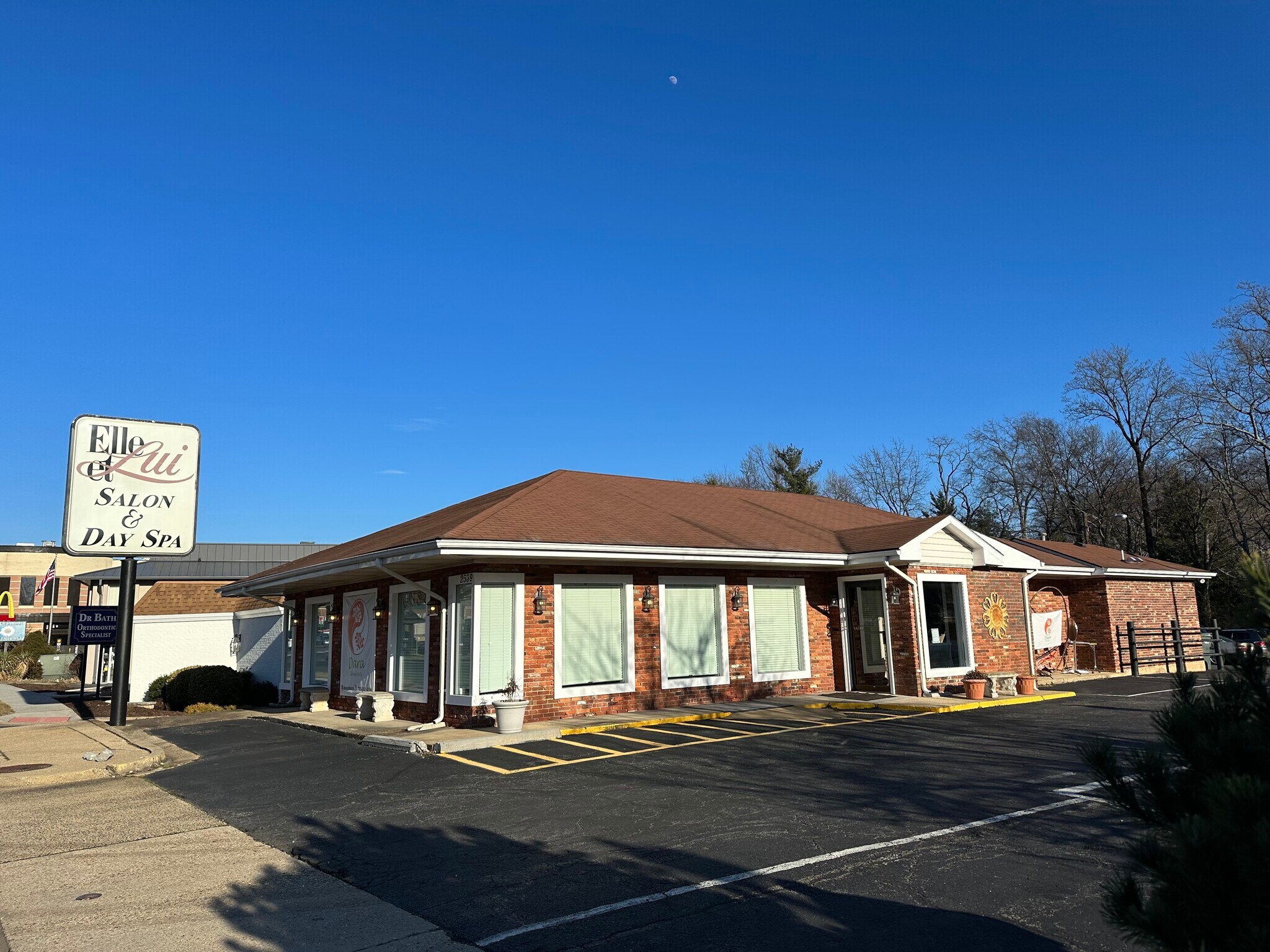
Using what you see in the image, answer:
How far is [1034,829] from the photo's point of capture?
23.1 feet

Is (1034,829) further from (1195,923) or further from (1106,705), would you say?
(1106,705)

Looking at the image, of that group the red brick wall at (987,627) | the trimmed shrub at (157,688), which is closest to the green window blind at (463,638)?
the red brick wall at (987,627)

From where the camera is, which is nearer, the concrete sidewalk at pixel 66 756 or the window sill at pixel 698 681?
the concrete sidewalk at pixel 66 756

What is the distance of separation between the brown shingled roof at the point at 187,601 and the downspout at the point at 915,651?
2215cm

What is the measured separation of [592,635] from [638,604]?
114cm

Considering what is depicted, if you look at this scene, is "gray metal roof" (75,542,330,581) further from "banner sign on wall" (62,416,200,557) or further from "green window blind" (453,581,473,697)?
"green window blind" (453,581,473,697)

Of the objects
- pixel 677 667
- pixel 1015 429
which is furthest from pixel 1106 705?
pixel 1015 429

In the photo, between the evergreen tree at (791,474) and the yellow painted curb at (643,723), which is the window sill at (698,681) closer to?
the yellow painted curb at (643,723)

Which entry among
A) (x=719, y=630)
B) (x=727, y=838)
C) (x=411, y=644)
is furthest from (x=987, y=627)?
(x=727, y=838)

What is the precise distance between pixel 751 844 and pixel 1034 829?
240cm

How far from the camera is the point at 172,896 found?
609 cm

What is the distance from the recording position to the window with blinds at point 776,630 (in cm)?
1770

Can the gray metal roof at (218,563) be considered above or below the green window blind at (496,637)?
above

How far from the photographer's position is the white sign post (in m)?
15.2
